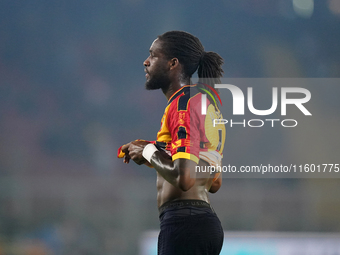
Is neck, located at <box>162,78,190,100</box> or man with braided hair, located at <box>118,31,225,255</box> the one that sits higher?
neck, located at <box>162,78,190,100</box>

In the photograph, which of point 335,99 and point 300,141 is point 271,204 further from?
point 335,99

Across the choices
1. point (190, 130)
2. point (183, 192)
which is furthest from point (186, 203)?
point (190, 130)

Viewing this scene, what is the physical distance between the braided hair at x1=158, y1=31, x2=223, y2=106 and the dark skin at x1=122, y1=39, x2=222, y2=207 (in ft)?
0.08

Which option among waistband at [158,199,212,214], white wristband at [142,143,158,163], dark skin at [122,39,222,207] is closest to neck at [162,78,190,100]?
dark skin at [122,39,222,207]

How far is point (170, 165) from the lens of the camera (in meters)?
1.24

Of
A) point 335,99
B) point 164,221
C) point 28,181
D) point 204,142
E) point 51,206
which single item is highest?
point 335,99

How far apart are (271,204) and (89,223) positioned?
2.32m

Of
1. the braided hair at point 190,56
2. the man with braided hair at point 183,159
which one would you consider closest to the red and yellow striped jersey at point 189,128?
the man with braided hair at point 183,159

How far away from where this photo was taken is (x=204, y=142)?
1309 millimetres

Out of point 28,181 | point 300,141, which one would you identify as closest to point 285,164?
point 300,141

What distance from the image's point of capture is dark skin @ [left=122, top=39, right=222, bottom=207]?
1.21 meters

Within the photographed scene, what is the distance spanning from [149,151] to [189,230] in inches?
12.0

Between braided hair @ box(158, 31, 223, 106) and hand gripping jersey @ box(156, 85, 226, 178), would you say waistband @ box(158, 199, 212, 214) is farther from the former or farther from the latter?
braided hair @ box(158, 31, 223, 106)

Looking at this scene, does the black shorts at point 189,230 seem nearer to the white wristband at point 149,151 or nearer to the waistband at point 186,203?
the waistband at point 186,203
